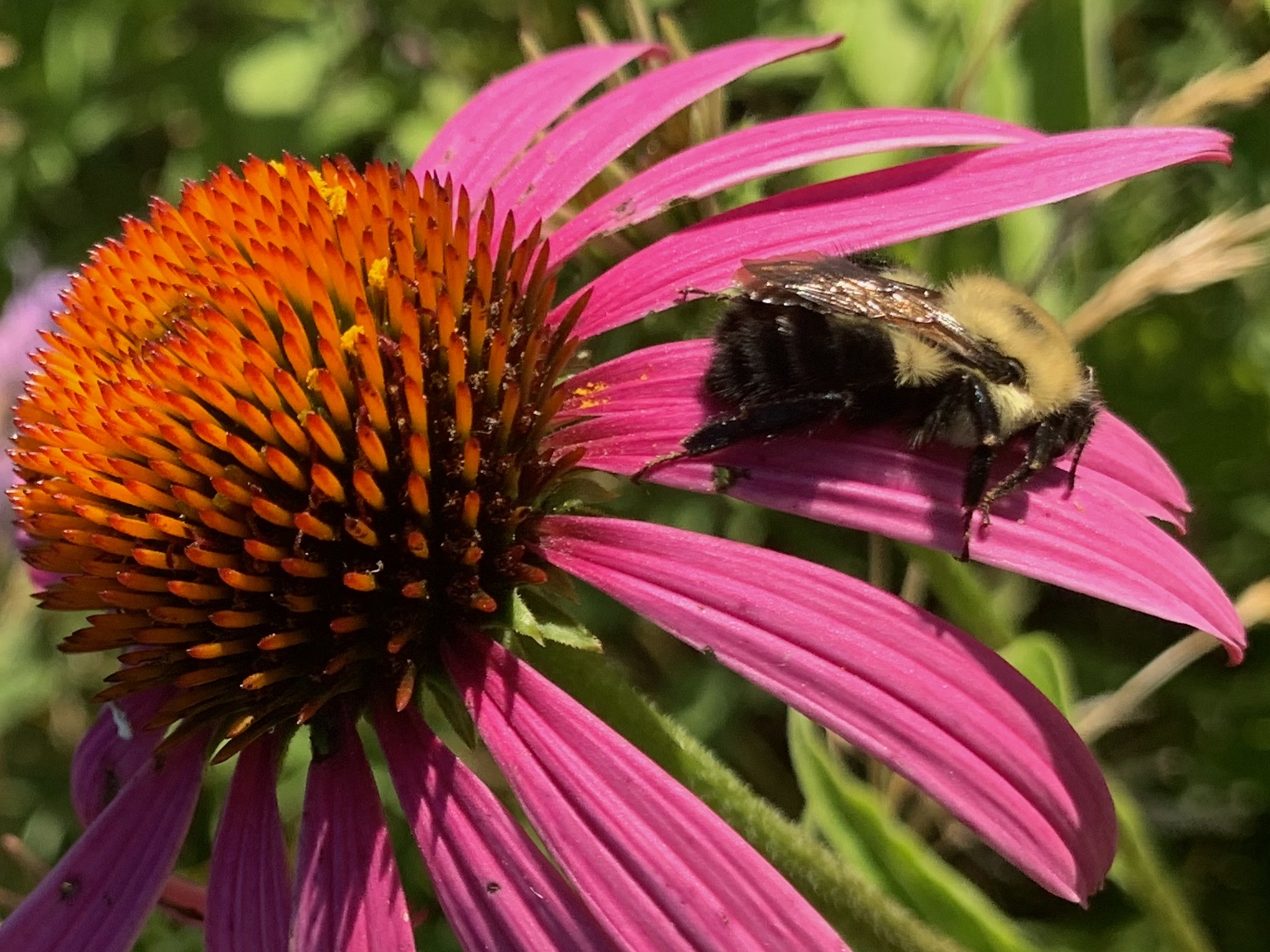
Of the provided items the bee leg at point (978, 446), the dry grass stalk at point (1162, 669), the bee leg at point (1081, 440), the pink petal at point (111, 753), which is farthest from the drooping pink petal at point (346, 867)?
the dry grass stalk at point (1162, 669)

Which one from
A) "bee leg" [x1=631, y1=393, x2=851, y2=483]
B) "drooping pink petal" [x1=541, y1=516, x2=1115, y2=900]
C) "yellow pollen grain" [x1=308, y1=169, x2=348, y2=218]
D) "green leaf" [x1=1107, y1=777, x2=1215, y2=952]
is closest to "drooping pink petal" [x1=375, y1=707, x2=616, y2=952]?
"drooping pink petal" [x1=541, y1=516, x2=1115, y2=900]

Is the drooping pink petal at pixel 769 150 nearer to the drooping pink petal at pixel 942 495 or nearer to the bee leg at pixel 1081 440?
the drooping pink petal at pixel 942 495

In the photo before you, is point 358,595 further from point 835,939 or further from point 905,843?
point 905,843

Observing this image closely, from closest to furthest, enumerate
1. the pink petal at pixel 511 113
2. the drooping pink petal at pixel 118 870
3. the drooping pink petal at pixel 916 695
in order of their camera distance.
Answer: the drooping pink petal at pixel 916 695 < the drooping pink petal at pixel 118 870 < the pink petal at pixel 511 113

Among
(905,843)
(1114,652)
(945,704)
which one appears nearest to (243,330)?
(945,704)

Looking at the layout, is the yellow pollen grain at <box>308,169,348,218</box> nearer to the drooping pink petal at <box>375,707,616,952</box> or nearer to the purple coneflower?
the purple coneflower

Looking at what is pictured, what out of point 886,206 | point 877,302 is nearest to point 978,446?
point 877,302
